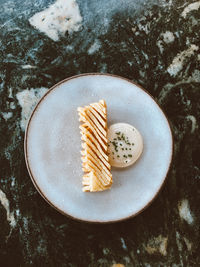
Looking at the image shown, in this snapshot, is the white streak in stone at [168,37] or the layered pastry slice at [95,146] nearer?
the layered pastry slice at [95,146]

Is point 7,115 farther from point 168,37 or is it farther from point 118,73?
point 168,37

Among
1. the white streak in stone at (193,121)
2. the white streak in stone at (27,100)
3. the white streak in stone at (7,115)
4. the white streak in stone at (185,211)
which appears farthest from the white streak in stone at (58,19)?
the white streak in stone at (185,211)

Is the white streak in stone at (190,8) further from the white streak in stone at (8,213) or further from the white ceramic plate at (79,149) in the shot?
the white streak in stone at (8,213)

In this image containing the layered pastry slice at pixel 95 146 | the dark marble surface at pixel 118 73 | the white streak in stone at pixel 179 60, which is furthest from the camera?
the white streak in stone at pixel 179 60

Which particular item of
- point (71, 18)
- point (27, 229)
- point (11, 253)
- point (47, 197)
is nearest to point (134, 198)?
point (47, 197)

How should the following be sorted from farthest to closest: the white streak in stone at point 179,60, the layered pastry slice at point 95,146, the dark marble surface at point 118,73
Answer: the white streak in stone at point 179,60 → the dark marble surface at point 118,73 → the layered pastry slice at point 95,146

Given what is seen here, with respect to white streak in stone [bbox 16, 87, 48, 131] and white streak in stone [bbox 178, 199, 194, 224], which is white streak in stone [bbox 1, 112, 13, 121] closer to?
white streak in stone [bbox 16, 87, 48, 131]
